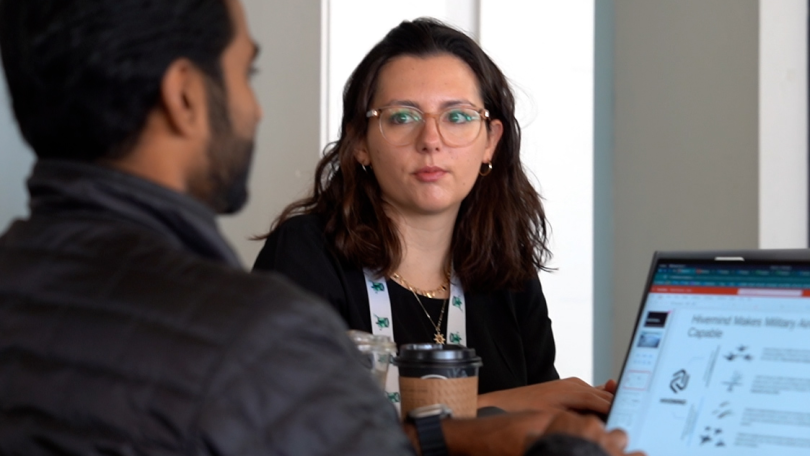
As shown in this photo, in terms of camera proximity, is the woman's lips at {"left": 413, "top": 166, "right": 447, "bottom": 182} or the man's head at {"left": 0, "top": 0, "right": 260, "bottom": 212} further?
the woman's lips at {"left": 413, "top": 166, "right": 447, "bottom": 182}

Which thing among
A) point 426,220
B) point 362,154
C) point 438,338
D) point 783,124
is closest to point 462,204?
point 426,220

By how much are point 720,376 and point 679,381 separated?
0.19 feet

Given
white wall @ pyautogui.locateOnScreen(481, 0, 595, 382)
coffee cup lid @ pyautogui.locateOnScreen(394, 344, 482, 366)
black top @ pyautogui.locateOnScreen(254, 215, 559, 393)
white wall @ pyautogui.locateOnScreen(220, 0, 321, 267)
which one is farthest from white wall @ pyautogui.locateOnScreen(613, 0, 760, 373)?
coffee cup lid @ pyautogui.locateOnScreen(394, 344, 482, 366)

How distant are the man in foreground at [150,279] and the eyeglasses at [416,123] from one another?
107 centimetres

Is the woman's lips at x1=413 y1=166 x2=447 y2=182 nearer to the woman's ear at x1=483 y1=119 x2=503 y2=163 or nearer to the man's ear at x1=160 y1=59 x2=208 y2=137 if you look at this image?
the woman's ear at x1=483 y1=119 x2=503 y2=163

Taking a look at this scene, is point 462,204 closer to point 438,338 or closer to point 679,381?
point 438,338

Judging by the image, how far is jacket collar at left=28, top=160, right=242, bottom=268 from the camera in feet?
3.19

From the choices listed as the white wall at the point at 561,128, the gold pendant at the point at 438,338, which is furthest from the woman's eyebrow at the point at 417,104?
the white wall at the point at 561,128

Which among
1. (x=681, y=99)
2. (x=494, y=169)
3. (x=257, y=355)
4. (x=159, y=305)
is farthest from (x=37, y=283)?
(x=681, y=99)

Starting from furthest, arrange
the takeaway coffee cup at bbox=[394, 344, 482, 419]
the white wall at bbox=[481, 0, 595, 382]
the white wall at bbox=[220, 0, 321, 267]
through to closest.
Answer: the white wall at bbox=[481, 0, 595, 382], the white wall at bbox=[220, 0, 321, 267], the takeaway coffee cup at bbox=[394, 344, 482, 419]

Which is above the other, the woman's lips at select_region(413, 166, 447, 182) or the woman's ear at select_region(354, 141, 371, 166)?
the woman's ear at select_region(354, 141, 371, 166)

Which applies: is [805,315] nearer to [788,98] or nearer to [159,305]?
[159,305]

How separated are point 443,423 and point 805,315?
21.0 inches

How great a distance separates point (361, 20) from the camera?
2.89 meters
